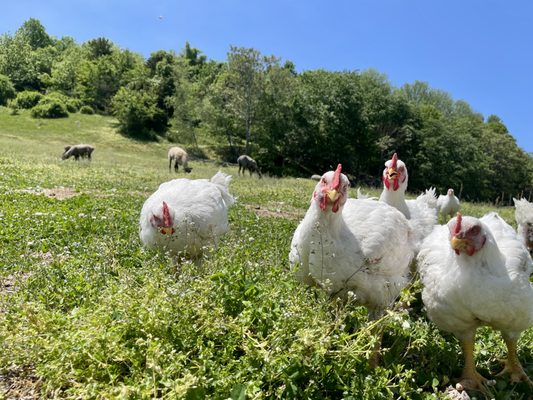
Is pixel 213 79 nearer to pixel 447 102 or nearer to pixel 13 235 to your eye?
pixel 447 102

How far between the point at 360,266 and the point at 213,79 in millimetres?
61633

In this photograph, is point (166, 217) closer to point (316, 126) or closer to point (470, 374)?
point (470, 374)

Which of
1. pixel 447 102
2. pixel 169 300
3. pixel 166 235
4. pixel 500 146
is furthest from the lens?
pixel 447 102

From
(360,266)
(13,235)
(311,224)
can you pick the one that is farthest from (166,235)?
(13,235)

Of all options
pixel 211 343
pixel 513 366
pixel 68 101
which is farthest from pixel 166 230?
pixel 68 101

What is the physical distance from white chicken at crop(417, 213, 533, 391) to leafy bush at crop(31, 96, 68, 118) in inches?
1969

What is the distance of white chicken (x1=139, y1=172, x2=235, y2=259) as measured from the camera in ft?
16.5

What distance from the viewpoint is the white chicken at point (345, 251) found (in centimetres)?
385

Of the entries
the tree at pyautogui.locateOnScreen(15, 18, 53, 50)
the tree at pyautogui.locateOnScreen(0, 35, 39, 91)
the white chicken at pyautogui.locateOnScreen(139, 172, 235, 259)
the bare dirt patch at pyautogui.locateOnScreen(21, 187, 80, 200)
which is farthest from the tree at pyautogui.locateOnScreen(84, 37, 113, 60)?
the white chicken at pyautogui.locateOnScreen(139, 172, 235, 259)

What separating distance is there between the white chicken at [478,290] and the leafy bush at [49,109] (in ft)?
164

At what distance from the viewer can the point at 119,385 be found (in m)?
2.71

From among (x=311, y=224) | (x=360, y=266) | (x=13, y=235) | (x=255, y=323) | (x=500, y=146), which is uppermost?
(x=500, y=146)

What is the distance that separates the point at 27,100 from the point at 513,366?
5540 centimetres

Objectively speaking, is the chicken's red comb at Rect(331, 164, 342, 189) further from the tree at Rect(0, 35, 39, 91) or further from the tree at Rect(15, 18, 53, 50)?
the tree at Rect(15, 18, 53, 50)
